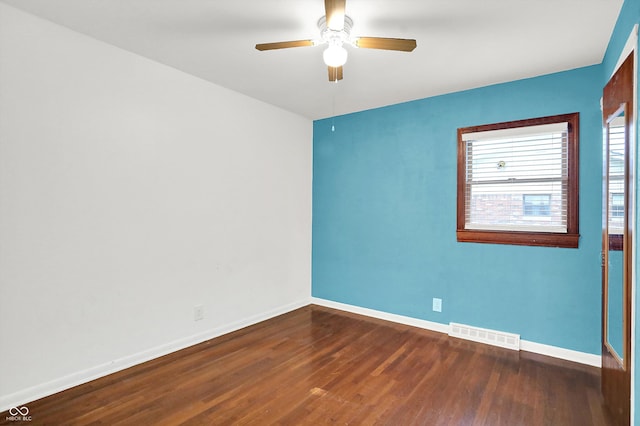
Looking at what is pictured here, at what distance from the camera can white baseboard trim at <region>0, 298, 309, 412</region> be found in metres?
2.18

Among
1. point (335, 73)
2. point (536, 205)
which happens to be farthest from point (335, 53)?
point (536, 205)

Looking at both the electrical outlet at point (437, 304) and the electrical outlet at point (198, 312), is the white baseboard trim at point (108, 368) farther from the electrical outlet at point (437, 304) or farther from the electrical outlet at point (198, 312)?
the electrical outlet at point (437, 304)

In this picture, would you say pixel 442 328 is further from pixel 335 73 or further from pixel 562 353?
pixel 335 73

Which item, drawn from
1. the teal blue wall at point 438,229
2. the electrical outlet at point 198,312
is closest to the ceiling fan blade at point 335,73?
the teal blue wall at point 438,229

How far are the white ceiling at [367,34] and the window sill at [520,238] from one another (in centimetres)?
148

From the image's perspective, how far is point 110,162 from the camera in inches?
103

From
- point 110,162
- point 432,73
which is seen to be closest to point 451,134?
point 432,73

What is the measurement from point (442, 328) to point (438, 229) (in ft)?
3.51

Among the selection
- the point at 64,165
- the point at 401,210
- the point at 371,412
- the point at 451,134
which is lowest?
the point at 371,412

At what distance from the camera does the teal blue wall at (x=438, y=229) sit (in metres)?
2.89

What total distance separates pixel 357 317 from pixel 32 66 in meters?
3.78

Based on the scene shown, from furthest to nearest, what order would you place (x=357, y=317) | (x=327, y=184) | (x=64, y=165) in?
(x=327, y=184), (x=357, y=317), (x=64, y=165)

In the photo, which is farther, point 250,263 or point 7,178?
point 250,263

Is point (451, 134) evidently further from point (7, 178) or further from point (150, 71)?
point (7, 178)
